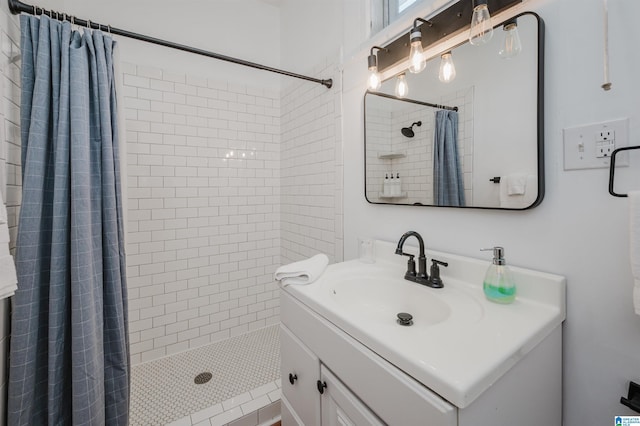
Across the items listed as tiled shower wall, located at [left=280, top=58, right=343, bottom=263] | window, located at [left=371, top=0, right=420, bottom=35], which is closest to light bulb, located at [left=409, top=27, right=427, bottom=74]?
window, located at [left=371, top=0, right=420, bottom=35]

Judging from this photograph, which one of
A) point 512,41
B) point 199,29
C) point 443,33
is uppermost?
point 199,29

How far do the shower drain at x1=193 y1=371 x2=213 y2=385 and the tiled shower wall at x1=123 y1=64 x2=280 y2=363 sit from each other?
0.37 metres

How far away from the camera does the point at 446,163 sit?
1.16 metres

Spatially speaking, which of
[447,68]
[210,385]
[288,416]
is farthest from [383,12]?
[210,385]

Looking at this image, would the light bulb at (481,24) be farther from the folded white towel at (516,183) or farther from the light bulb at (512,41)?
the folded white towel at (516,183)

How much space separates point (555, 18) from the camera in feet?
2.76

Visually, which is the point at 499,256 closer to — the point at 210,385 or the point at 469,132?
the point at 469,132

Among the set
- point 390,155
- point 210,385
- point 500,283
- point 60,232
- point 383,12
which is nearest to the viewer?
point 500,283

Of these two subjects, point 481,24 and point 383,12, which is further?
point 383,12

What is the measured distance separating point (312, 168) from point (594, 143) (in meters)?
1.48

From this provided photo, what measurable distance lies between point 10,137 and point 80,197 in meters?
0.32

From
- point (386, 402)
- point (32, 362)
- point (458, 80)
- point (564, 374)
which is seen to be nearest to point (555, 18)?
point (458, 80)

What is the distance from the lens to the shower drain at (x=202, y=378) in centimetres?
171

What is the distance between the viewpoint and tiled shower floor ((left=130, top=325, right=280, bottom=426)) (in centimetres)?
145
